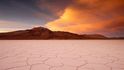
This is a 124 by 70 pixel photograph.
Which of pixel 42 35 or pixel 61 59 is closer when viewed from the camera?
pixel 61 59

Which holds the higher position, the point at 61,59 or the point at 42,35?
the point at 42,35

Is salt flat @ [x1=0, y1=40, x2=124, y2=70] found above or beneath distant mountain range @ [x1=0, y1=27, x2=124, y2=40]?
beneath

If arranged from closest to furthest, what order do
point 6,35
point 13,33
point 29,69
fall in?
1. point 29,69
2. point 6,35
3. point 13,33

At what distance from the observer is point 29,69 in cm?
139

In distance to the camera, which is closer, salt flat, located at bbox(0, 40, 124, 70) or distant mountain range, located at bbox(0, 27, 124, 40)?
salt flat, located at bbox(0, 40, 124, 70)

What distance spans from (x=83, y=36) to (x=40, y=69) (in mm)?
10019

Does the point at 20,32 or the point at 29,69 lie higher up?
the point at 20,32

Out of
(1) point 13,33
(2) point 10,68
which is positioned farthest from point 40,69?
(1) point 13,33

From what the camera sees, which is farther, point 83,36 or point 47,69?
point 83,36

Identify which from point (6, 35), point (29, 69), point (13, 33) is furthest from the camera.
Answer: point (13, 33)

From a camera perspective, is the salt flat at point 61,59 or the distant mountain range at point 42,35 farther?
the distant mountain range at point 42,35

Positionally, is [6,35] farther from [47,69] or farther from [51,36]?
[47,69]

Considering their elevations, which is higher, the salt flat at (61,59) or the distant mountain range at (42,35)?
the distant mountain range at (42,35)

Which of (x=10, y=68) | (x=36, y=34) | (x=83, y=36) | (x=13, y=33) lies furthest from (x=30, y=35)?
(x=10, y=68)
